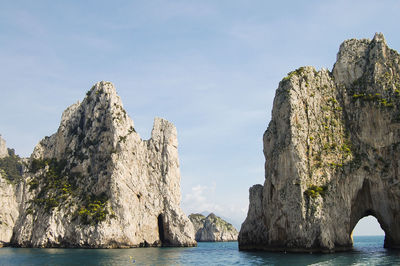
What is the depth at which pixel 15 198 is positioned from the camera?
127250 millimetres

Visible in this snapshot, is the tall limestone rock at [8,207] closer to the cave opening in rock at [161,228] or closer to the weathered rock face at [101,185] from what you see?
the weathered rock face at [101,185]

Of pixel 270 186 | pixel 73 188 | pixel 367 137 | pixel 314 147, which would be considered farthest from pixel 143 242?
pixel 367 137

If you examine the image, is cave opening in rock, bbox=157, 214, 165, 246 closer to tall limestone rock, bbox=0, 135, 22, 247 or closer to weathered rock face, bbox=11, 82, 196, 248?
weathered rock face, bbox=11, 82, 196, 248

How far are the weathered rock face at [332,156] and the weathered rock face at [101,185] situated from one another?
121 feet

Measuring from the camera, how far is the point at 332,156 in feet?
240

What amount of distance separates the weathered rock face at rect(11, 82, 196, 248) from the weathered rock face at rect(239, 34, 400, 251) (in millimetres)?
36956

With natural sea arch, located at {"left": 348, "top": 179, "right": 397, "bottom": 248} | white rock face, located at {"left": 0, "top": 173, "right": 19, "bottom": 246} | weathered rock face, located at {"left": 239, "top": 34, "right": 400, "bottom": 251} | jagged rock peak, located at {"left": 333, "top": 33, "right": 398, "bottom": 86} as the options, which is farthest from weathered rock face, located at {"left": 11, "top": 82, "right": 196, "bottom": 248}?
jagged rock peak, located at {"left": 333, "top": 33, "right": 398, "bottom": 86}

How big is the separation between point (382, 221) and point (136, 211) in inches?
2565

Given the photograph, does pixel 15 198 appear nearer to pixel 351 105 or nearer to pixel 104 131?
pixel 104 131

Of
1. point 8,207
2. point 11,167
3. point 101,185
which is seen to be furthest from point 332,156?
point 11,167

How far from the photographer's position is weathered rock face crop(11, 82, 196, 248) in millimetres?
98000

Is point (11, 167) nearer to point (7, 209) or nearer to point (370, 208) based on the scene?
point (7, 209)

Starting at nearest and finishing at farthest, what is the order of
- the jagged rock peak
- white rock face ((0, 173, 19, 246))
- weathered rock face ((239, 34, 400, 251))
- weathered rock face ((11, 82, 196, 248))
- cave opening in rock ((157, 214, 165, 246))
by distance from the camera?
weathered rock face ((239, 34, 400, 251)) → the jagged rock peak → weathered rock face ((11, 82, 196, 248)) → white rock face ((0, 173, 19, 246)) → cave opening in rock ((157, 214, 165, 246))

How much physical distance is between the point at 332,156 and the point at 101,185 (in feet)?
212
